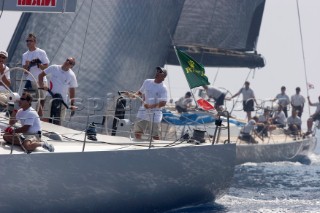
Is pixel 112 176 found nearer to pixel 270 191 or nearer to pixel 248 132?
pixel 270 191

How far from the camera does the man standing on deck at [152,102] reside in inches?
514

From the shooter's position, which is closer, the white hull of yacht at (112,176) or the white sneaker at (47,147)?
Answer: the white hull of yacht at (112,176)

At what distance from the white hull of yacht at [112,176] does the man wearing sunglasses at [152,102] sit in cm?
30

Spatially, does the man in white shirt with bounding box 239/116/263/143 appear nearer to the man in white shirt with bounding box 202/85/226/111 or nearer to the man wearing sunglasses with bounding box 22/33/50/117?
the man in white shirt with bounding box 202/85/226/111

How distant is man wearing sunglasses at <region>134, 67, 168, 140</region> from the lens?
13055mm

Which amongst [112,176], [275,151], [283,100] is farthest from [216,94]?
[112,176]

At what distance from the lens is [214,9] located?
2322cm

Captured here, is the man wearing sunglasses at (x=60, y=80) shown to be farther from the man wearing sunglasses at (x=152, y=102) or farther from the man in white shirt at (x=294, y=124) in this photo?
the man in white shirt at (x=294, y=124)

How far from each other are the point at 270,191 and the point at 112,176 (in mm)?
4357

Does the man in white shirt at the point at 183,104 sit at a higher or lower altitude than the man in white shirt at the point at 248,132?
higher

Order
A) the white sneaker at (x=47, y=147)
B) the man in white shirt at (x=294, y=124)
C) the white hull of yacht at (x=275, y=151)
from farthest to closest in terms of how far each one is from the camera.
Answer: the man in white shirt at (x=294, y=124) < the white hull of yacht at (x=275, y=151) < the white sneaker at (x=47, y=147)

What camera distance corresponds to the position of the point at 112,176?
11.5m

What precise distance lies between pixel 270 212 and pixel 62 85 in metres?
2.63

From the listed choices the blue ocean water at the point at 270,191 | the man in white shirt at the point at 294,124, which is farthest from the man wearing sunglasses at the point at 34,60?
the man in white shirt at the point at 294,124
